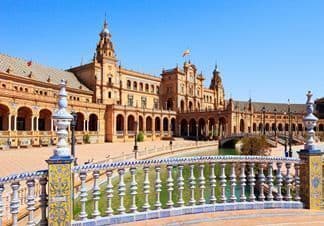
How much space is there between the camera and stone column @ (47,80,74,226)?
14.3 ft

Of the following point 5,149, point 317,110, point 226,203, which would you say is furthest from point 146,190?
point 317,110

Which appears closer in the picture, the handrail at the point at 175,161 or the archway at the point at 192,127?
the handrail at the point at 175,161

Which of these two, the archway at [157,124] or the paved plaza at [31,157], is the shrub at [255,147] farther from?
the archway at [157,124]

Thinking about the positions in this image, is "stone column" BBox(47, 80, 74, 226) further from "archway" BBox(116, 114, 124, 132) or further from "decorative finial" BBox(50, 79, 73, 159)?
"archway" BBox(116, 114, 124, 132)

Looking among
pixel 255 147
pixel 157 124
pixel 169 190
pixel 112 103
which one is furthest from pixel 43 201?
pixel 157 124

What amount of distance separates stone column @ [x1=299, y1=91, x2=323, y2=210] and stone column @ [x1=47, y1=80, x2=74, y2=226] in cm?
473

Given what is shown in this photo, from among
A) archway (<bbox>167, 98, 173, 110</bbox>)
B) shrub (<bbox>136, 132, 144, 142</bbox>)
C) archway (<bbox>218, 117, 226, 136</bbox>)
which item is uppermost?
archway (<bbox>167, 98, 173, 110</bbox>)

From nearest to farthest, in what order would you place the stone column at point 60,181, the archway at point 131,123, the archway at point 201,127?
the stone column at point 60,181
the archway at point 131,123
the archway at point 201,127

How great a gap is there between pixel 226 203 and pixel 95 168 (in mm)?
2731

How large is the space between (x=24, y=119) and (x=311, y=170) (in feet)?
125

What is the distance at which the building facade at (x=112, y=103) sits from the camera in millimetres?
35819

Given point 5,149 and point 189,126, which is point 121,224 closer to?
point 5,149

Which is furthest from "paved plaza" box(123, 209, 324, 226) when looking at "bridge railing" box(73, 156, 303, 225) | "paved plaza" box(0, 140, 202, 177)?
"paved plaza" box(0, 140, 202, 177)

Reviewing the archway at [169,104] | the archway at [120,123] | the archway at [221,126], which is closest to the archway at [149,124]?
the archway at [120,123]
